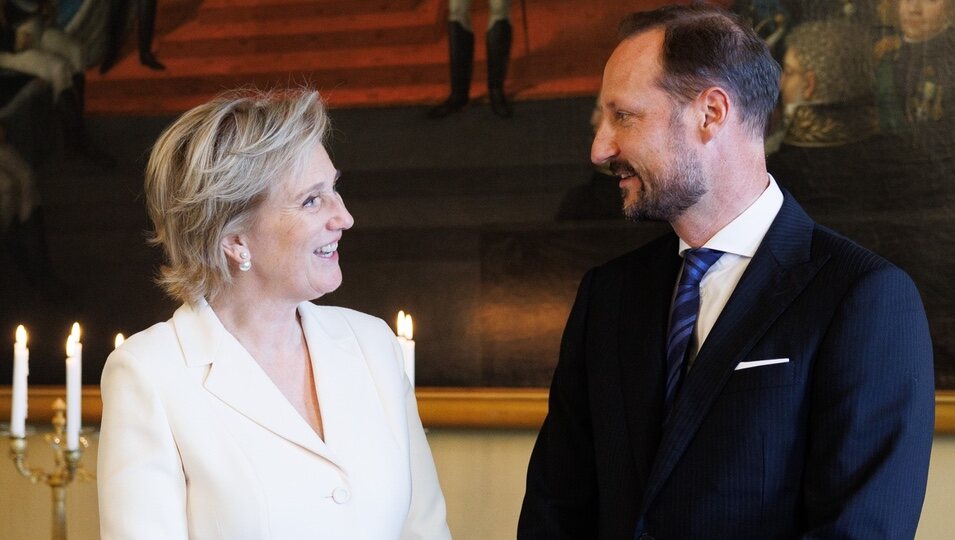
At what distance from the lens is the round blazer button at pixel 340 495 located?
7.24 ft

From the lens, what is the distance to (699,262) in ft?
7.13

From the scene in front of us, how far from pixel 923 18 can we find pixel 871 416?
53.8 inches

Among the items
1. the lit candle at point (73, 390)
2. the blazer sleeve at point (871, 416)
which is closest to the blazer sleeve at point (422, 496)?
the blazer sleeve at point (871, 416)

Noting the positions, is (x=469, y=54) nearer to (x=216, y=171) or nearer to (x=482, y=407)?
(x=482, y=407)

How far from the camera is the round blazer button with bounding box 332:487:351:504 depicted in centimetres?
221

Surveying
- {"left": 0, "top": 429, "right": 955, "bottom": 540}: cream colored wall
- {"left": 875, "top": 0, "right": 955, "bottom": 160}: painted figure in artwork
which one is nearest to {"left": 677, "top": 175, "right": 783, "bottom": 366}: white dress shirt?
{"left": 875, "top": 0, "right": 955, "bottom": 160}: painted figure in artwork

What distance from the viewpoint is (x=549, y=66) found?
3.13m

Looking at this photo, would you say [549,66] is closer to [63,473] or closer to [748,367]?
[748,367]

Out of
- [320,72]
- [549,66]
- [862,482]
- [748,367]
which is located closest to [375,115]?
[320,72]

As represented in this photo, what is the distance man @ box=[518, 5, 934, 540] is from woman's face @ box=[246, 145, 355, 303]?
55 centimetres

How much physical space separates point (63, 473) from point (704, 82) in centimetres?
203

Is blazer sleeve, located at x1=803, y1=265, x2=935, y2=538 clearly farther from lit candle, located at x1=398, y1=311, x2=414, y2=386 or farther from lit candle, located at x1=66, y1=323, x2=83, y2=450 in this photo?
lit candle, located at x1=66, y1=323, x2=83, y2=450

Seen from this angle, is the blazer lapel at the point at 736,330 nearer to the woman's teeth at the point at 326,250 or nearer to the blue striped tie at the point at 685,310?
the blue striped tie at the point at 685,310

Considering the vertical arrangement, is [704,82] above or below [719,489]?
above
